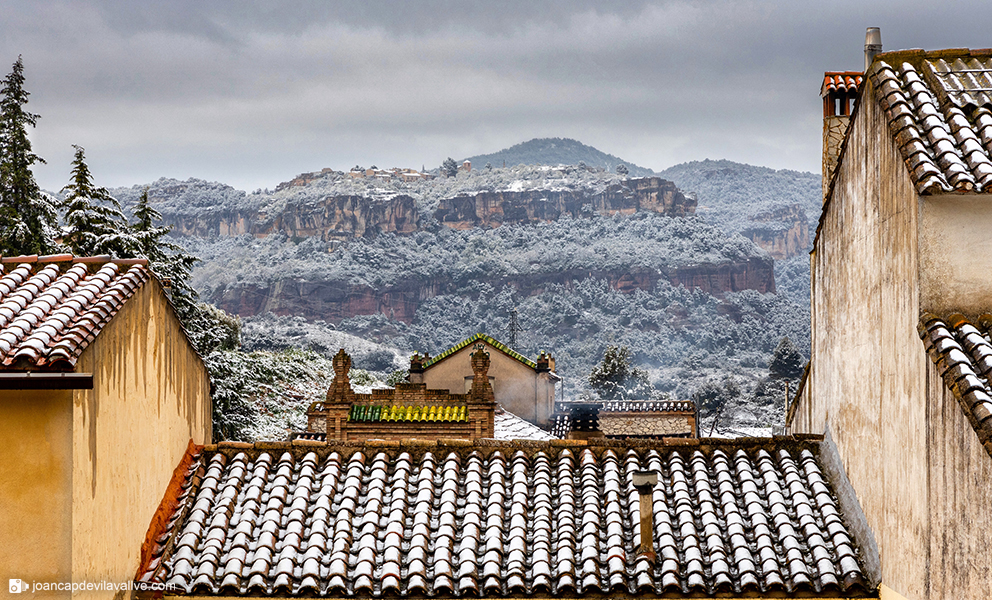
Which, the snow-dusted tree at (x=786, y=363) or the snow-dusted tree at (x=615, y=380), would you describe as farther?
the snow-dusted tree at (x=786, y=363)

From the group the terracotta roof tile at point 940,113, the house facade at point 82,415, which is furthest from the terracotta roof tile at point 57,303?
the terracotta roof tile at point 940,113

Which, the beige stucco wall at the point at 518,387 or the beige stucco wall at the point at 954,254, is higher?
the beige stucco wall at the point at 954,254

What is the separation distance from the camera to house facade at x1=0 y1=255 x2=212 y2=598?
19.4 ft

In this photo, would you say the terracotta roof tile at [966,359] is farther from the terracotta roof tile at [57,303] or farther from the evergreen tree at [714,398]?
the evergreen tree at [714,398]

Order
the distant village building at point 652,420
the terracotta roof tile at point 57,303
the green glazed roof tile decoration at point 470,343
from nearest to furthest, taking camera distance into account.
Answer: the terracotta roof tile at point 57,303
the green glazed roof tile decoration at point 470,343
the distant village building at point 652,420

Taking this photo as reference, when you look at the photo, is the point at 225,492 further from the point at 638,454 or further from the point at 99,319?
the point at 638,454

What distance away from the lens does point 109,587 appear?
6453 mm

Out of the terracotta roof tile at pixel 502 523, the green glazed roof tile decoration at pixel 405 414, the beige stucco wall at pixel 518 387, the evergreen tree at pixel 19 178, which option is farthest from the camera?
the beige stucco wall at pixel 518 387

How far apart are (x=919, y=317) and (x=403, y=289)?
165173mm

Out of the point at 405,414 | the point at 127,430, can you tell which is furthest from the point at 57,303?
the point at 405,414

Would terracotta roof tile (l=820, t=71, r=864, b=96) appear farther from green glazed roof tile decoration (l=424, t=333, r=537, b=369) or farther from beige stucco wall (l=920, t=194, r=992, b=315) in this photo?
green glazed roof tile decoration (l=424, t=333, r=537, b=369)

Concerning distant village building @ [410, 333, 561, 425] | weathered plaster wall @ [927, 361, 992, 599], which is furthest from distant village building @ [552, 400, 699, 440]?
weathered plaster wall @ [927, 361, 992, 599]

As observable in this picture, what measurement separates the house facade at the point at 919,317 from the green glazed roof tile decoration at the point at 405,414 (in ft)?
37.2

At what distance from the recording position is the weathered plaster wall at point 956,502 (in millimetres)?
5133
